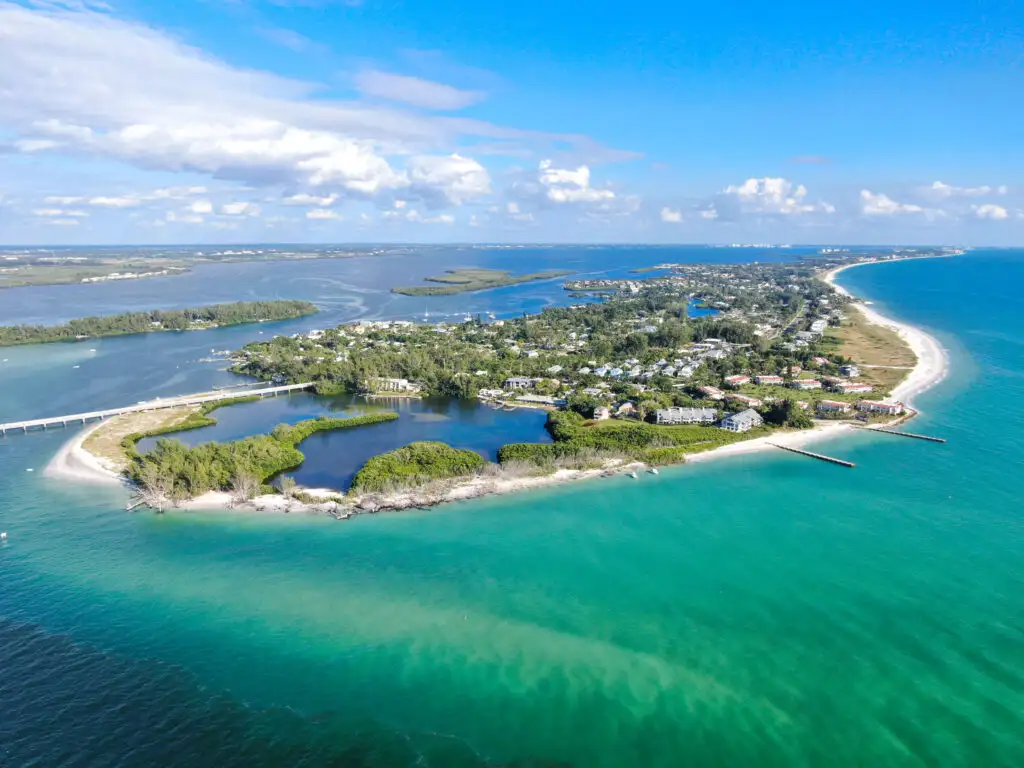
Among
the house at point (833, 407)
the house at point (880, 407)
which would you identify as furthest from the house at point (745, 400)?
the house at point (880, 407)

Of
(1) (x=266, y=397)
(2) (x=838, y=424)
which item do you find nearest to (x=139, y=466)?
(1) (x=266, y=397)

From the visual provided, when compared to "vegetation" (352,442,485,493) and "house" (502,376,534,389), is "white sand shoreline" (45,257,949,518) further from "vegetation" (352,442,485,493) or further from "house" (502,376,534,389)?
"house" (502,376,534,389)

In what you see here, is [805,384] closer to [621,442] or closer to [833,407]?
[833,407]

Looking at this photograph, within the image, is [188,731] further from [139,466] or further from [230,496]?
[139,466]

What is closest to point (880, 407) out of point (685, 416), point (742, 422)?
point (742, 422)

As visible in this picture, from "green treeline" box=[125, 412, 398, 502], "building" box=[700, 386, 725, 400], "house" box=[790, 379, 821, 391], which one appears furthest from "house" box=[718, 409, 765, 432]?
"green treeline" box=[125, 412, 398, 502]
